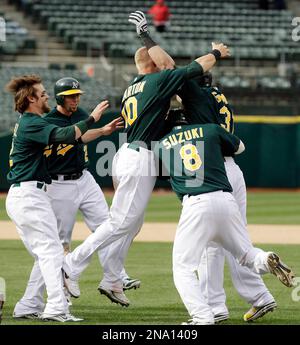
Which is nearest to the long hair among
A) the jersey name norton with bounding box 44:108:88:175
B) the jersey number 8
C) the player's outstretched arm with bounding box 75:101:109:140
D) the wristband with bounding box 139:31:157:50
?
the player's outstretched arm with bounding box 75:101:109:140

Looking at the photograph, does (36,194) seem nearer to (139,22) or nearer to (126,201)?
(126,201)

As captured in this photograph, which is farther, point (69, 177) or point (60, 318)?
point (69, 177)

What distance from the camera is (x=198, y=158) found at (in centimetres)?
710

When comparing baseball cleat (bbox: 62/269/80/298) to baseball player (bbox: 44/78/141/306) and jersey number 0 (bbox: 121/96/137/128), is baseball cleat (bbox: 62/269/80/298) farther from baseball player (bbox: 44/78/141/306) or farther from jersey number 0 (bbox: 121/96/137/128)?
jersey number 0 (bbox: 121/96/137/128)

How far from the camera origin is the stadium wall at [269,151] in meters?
22.3

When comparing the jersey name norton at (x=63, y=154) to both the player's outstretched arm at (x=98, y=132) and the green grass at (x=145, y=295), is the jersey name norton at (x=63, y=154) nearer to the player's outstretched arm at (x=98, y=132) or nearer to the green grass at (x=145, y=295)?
the player's outstretched arm at (x=98, y=132)

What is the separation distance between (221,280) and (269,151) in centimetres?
1482

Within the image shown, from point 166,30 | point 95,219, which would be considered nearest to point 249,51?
point 166,30

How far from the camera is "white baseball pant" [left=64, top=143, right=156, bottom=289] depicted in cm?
791

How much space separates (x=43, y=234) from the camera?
756 cm

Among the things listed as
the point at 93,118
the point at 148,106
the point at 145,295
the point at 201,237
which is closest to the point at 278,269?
the point at 201,237

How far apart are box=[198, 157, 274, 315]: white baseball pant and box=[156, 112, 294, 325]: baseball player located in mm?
572

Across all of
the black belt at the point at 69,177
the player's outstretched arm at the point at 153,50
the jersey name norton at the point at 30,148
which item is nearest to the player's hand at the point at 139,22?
the player's outstretched arm at the point at 153,50

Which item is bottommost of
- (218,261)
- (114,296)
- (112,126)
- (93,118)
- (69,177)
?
(114,296)
